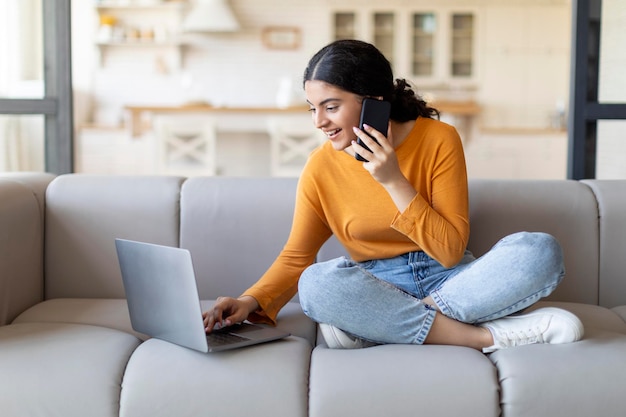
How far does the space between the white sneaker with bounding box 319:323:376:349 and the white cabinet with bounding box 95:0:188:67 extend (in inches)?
246

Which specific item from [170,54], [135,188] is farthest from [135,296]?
[170,54]

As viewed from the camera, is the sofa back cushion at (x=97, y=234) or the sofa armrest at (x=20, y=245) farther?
the sofa back cushion at (x=97, y=234)

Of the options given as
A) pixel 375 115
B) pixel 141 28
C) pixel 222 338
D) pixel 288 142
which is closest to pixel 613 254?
pixel 375 115

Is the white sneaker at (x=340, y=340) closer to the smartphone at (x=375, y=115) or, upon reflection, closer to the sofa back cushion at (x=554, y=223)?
the smartphone at (x=375, y=115)

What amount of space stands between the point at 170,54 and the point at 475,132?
3.07 meters

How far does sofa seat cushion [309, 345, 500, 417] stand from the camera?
5.28 ft

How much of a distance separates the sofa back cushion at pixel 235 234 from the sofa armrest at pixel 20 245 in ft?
1.41

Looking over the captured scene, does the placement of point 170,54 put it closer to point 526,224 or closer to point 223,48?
point 223,48

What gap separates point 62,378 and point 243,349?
0.39m

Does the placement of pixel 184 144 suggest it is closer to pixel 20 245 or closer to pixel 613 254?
pixel 20 245

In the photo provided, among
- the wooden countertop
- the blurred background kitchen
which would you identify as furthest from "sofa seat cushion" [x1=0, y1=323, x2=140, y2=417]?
the blurred background kitchen

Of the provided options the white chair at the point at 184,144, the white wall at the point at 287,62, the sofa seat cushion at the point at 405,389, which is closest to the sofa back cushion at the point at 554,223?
the sofa seat cushion at the point at 405,389

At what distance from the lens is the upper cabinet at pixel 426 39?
770cm

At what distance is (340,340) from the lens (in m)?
1.85
